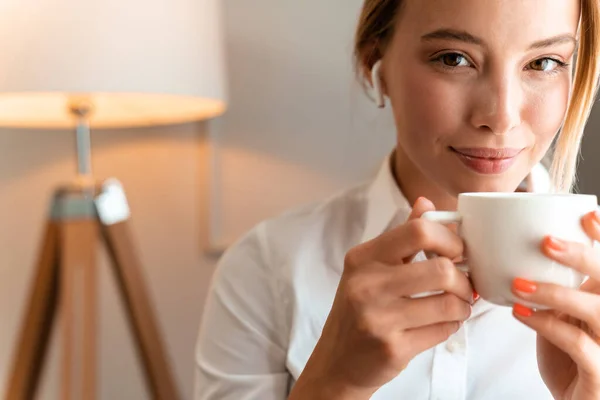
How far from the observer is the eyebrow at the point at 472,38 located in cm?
77

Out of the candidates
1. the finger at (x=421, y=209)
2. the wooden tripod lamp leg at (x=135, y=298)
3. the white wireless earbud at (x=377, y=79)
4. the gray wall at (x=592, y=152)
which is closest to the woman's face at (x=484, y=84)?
the white wireless earbud at (x=377, y=79)

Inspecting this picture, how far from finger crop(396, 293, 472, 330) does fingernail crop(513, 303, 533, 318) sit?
0.05 m

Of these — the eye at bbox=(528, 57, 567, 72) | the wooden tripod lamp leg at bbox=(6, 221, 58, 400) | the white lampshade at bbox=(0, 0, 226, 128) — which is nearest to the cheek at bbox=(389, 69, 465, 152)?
the eye at bbox=(528, 57, 567, 72)

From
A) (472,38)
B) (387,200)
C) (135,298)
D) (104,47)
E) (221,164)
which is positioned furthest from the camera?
(221,164)

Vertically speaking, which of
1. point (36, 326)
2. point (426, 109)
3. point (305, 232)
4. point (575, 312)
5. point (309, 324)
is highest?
point (426, 109)

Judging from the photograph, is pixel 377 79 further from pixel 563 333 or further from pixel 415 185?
pixel 563 333

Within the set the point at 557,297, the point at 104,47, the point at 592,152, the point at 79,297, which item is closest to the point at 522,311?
the point at 557,297

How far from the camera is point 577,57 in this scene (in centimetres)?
90

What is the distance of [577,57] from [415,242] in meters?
0.49

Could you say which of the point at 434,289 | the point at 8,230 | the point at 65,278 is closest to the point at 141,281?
the point at 65,278

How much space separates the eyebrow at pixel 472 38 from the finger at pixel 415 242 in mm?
298

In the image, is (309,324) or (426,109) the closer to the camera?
(426,109)

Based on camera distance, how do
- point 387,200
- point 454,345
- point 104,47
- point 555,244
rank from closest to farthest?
point 555,244 → point 454,345 → point 387,200 → point 104,47

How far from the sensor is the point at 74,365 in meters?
1.54
